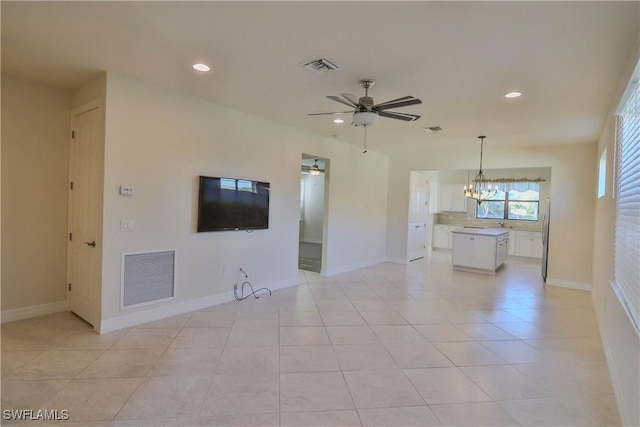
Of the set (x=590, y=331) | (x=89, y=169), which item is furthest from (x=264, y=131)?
(x=590, y=331)

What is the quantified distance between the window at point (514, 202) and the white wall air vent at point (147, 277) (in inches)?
356

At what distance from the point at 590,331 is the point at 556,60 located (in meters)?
3.12

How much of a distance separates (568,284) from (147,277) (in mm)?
7058

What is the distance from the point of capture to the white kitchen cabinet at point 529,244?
28.8 ft

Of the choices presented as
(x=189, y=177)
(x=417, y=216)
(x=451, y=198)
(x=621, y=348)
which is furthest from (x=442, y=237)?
(x=189, y=177)

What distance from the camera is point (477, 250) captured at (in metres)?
7.21

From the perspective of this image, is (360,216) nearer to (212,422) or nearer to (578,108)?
(578,108)

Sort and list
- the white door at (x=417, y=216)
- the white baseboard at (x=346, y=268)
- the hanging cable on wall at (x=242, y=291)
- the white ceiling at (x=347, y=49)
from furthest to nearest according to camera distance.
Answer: the white door at (x=417, y=216) < the white baseboard at (x=346, y=268) < the hanging cable on wall at (x=242, y=291) < the white ceiling at (x=347, y=49)

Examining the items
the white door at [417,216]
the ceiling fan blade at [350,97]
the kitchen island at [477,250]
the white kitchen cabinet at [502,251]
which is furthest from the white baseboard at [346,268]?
the ceiling fan blade at [350,97]

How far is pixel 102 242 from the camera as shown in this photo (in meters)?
3.38

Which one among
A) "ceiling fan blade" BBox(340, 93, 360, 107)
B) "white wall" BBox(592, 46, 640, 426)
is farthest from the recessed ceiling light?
"white wall" BBox(592, 46, 640, 426)

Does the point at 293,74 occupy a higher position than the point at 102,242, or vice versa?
the point at 293,74

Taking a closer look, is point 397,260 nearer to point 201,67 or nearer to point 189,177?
point 189,177

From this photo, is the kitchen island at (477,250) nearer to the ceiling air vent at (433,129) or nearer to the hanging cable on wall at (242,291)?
the ceiling air vent at (433,129)
